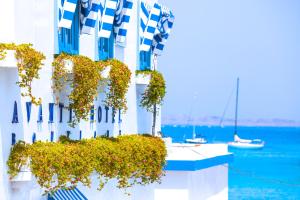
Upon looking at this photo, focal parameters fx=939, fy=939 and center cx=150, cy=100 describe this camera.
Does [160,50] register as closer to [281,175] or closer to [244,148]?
[281,175]

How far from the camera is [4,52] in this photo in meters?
15.3

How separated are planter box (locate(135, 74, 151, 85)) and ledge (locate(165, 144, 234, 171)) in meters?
2.80

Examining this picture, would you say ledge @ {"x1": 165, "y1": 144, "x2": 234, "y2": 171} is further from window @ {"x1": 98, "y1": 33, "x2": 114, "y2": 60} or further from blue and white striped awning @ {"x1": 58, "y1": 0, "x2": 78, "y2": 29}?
blue and white striped awning @ {"x1": 58, "y1": 0, "x2": 78, "y2": 29}

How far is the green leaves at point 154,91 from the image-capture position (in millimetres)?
27891

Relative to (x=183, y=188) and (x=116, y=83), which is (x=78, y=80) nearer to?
(x=116, y=83)

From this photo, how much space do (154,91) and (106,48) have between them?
4.00 metres

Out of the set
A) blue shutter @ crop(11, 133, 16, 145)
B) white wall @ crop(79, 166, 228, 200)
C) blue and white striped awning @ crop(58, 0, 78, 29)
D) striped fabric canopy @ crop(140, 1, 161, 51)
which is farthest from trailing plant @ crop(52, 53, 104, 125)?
striped fabric canopy @ crop(140, 1, 161, 51)

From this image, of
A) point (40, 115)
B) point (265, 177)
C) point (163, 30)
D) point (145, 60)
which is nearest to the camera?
point (40, 115)

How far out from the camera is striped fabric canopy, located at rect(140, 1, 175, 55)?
94.0 ft

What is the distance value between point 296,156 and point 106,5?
4554 inches

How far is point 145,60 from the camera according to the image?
31516mm

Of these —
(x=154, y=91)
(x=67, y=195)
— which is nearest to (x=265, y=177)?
(x=154, y=91)

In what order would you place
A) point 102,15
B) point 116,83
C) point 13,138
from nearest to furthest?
1. point 13,138
2. point 116,83
3. point 102,15

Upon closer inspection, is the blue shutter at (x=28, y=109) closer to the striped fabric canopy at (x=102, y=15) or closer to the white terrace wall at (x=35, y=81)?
the white terrace wall at (x=35, y=81)
